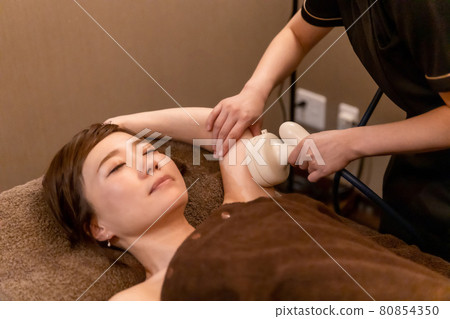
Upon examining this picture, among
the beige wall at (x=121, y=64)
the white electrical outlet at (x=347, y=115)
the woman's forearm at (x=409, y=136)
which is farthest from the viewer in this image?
the white electrical outlet at (x=347, y=115)

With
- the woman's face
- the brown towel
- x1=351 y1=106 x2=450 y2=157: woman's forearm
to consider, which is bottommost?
the brown towel

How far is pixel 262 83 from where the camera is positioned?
126 cm

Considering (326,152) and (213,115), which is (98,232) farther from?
(326,152)

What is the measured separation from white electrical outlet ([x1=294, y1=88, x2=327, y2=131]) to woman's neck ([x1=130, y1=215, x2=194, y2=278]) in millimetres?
1090

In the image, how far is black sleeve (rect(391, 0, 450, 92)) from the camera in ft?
2.81

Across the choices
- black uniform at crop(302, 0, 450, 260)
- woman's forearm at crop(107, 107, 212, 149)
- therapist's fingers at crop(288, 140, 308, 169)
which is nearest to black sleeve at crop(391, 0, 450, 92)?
black uniform at crop(302, 0, 450, 260)

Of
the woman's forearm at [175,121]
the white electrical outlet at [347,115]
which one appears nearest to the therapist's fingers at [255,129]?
the woman's forearm at [175,121]

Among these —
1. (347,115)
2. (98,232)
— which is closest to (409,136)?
(98,232)

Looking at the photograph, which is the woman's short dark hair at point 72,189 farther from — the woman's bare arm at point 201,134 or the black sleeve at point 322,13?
the black sleeve at point 322,13

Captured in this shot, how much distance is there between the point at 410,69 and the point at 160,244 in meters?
0.63

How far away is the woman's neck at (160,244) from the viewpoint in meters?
1.10

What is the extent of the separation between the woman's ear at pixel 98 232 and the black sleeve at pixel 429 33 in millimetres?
722

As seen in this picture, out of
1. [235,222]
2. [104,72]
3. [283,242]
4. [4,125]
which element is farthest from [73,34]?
[283,242]

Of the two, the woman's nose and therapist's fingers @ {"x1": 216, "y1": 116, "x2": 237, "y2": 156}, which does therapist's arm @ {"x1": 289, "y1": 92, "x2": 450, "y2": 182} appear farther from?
the woman's nose
